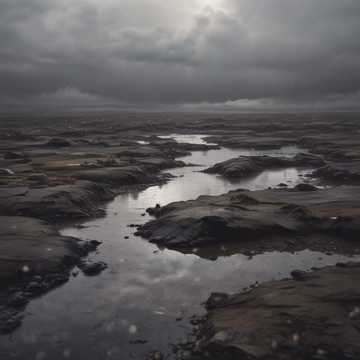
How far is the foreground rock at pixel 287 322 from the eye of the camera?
9.34 m

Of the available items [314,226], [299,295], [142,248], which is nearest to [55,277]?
[142,248]

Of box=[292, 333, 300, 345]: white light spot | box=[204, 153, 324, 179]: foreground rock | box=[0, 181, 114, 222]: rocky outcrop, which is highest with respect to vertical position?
box=[292, 333, 300, 345]: white light spot

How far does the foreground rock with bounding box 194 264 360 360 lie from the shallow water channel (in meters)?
0.93

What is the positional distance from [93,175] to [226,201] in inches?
564

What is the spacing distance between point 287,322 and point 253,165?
34.6m

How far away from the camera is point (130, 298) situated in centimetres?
1333

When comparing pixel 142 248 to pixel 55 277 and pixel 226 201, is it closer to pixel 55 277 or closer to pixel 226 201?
pixel 55 277

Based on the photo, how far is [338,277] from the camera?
1296 cm

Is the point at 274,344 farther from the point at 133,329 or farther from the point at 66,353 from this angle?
the point at 66,353

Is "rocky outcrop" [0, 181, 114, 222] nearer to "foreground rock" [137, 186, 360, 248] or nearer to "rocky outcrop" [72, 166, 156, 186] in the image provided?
"foreground rock" [137, 186, 360, 248]

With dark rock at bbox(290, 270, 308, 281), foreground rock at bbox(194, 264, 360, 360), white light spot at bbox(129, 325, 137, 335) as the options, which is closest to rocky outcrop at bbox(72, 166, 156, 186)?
dark rock at bbox(290, 270, 308, 281)

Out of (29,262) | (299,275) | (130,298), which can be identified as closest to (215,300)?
(130,298)

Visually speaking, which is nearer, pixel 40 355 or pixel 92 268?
pixel 40 355

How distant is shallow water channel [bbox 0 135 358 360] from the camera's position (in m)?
10.7
